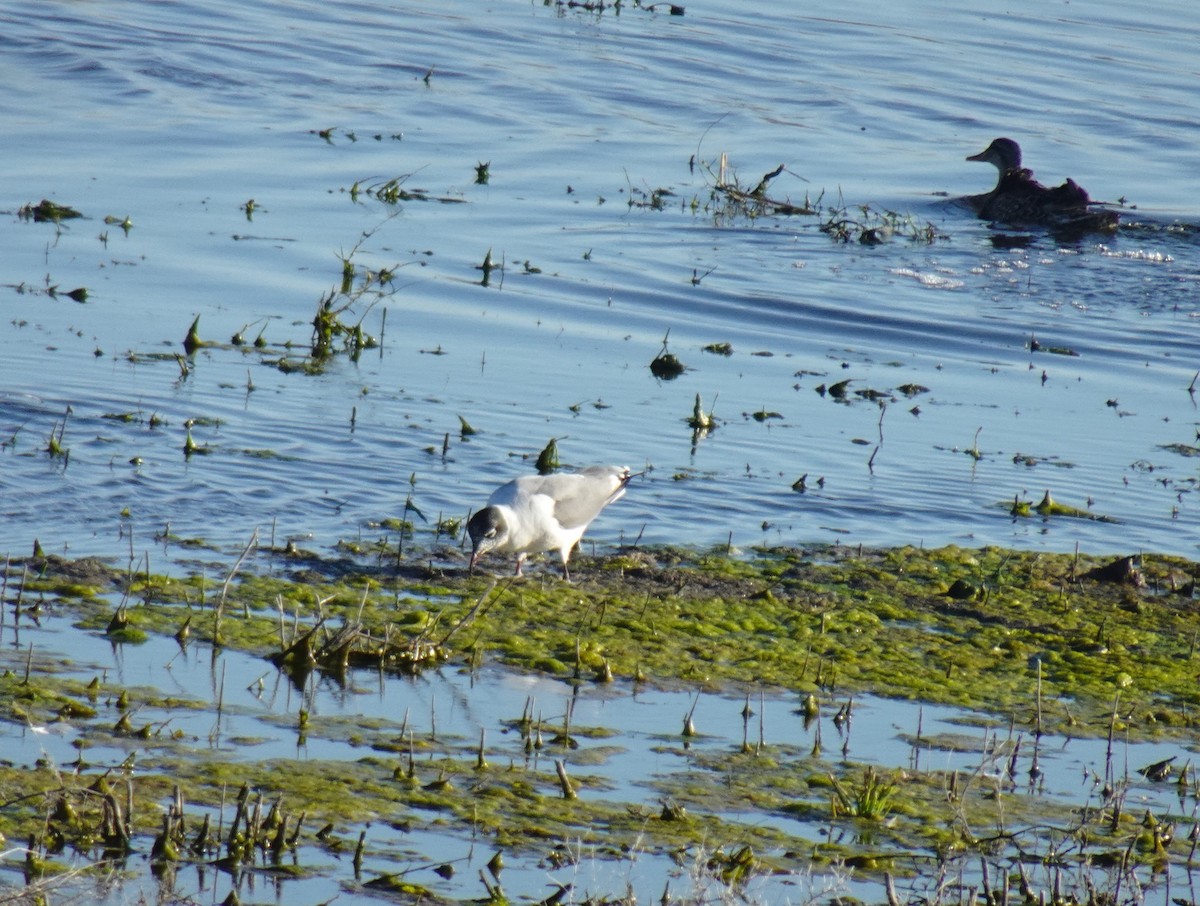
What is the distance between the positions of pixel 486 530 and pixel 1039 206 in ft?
41.8

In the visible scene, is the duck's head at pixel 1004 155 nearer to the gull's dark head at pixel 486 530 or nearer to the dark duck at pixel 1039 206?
the dark duck at pixel 1039 206

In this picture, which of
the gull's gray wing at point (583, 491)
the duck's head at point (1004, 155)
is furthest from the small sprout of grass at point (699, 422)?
the duck's head at point (1004, 155)

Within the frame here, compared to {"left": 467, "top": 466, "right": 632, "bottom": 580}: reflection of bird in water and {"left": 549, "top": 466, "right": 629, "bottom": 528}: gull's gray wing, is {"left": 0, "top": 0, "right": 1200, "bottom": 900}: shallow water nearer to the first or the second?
{"left": 549, "top": 466, "right": 629, "bottom": 528}: gull's gray wing

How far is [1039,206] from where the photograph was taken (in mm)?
19188

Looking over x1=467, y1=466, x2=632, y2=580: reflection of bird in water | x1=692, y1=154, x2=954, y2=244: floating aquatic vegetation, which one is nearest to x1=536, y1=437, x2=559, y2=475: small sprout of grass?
x1=467, y1=466, x2=632, y2=580: reflection of bird in water

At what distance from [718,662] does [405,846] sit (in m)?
2.33

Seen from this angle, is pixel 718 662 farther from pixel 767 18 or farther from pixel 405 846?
pixel 767 18

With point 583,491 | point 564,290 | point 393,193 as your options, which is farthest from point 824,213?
point 583,491

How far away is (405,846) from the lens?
5070 millimetres

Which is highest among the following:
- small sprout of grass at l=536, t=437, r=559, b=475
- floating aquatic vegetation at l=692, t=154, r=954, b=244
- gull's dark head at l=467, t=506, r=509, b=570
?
floating aquatic vegetation at l=692, t=154, r=954, b=244

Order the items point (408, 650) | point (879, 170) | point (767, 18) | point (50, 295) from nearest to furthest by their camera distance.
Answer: point (408, 650) < point (50, 295) < point (879, 170) < point (767, 18)

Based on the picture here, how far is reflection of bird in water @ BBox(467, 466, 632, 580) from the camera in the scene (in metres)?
8.00

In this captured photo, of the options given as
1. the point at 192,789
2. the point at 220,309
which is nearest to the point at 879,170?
the point at 220,309

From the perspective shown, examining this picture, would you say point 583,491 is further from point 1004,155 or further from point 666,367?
point 1004,155
